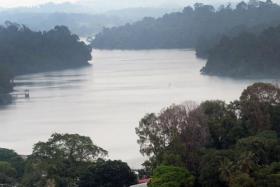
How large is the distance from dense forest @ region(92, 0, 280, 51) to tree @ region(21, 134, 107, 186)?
3367 cm

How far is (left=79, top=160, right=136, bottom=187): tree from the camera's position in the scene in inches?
395

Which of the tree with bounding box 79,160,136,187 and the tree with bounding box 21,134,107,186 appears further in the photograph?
the tree with bounding box 21,134,107,186

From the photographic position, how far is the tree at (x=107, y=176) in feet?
32.9

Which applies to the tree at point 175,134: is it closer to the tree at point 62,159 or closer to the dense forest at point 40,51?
the tree at point 62,159

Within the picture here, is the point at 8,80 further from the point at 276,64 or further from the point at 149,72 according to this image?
the point at 276,64

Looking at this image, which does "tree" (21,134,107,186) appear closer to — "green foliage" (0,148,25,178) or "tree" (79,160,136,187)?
"tree" (79,160,136,187)

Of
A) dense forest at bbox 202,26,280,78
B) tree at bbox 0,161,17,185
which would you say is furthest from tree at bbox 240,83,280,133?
dense forest at bbox 202,26,280,78

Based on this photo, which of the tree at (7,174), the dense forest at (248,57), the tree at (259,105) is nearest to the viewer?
the tree at (7,174)

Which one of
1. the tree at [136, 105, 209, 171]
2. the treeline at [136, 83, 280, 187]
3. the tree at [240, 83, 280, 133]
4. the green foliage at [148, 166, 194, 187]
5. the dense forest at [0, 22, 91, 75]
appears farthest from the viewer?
the dense forest at [0, 22, 91, 75]

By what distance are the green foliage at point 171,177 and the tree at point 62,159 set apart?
4.52 ft

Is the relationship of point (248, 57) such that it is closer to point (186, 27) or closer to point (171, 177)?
point (186, 27)

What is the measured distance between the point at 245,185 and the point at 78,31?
6628 cm

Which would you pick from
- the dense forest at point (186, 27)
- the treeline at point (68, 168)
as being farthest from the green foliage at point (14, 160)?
the dense forest at point (186, 27)

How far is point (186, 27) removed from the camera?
51000 mm
